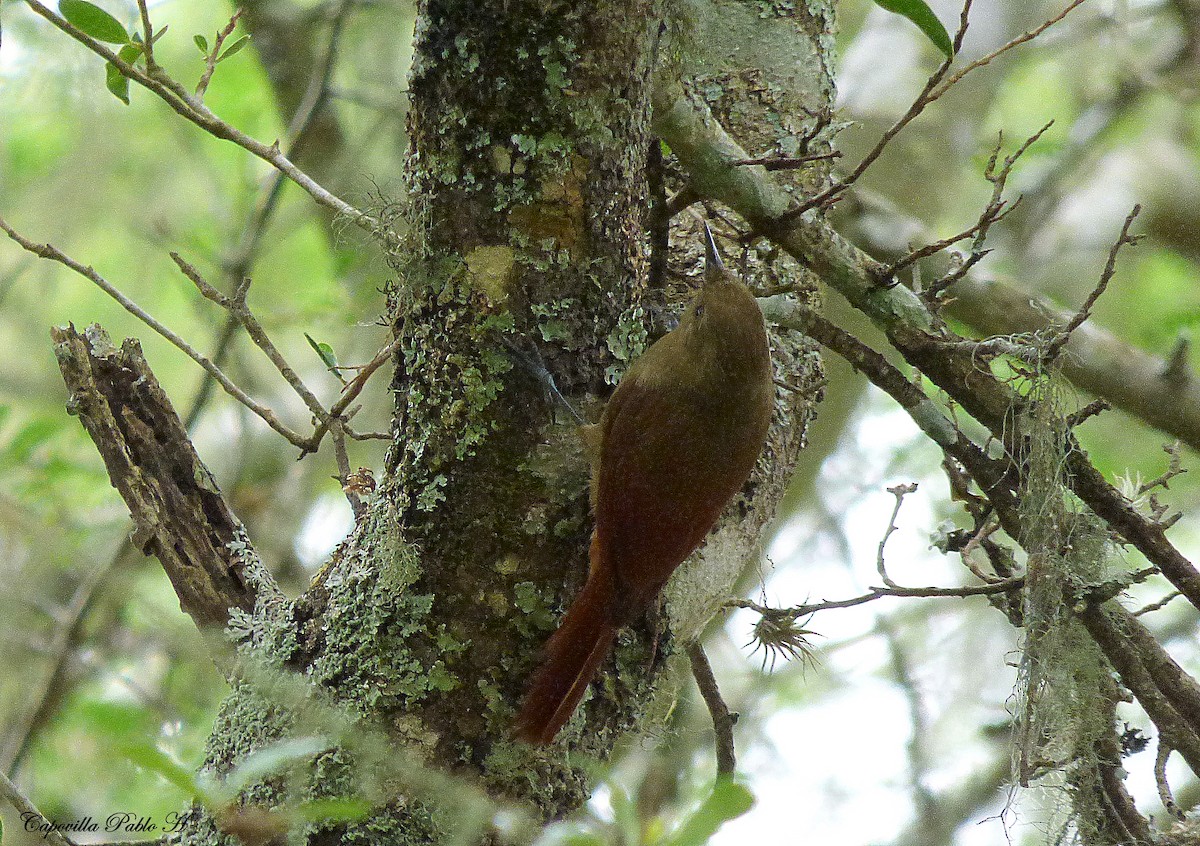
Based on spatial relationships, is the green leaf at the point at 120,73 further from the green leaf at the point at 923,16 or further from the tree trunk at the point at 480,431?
the green leaf at the point at 923,16

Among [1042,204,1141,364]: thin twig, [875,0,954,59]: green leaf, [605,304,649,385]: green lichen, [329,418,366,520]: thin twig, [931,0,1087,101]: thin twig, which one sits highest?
[875,0,954,59]: green leaf

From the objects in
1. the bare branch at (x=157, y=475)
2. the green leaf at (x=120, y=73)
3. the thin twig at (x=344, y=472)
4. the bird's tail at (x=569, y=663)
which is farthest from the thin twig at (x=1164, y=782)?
the green leaf at (x=120, y=73)

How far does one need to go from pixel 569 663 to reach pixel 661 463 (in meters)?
0.47

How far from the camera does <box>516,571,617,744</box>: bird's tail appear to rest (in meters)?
1.61

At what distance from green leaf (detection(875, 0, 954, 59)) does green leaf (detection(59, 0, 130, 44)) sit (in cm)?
125

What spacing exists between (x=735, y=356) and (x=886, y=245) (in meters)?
1.12

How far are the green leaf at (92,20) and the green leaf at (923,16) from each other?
1.25 meters

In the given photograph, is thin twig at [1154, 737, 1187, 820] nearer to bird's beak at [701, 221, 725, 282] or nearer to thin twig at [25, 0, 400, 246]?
bird's beak at [701, 221, 725, 282]

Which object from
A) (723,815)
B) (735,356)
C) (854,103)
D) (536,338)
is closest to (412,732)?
(536,338)

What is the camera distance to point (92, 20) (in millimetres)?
1855

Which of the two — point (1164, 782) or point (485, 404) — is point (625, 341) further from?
point (1164, 782)

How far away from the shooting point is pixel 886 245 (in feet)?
9.78

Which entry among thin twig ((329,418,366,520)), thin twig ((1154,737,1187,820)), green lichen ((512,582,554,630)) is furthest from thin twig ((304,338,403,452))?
thin twig ((1154,737,1187,820))

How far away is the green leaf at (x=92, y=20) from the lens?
1.82 metres
